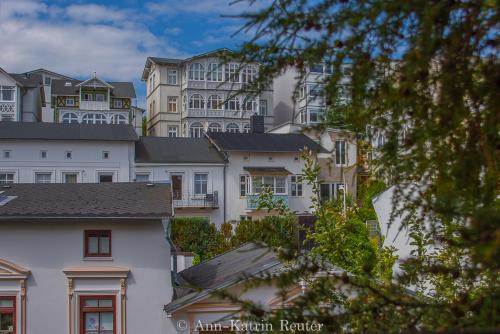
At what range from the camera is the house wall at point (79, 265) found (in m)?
15.1

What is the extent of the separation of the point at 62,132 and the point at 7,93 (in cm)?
1458

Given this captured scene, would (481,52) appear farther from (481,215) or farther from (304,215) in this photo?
(304,215)

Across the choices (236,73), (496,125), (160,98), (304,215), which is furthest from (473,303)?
(160,98)

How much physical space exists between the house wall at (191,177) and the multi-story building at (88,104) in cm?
1888

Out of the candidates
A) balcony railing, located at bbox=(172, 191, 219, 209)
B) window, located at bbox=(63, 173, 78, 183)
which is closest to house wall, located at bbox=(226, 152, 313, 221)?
balcony railing, located at bbox=(172, 191, 219, 209)

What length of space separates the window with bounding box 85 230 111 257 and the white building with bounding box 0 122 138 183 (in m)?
24.5

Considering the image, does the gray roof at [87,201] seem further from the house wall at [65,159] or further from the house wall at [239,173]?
the house wall at [239,173]

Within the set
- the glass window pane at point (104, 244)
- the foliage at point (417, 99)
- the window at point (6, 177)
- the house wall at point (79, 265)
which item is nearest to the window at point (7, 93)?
the window at point (6, 177)

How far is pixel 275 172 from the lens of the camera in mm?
41906

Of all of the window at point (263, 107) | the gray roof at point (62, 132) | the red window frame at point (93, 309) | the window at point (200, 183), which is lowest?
the red window frame at point (93, 309)

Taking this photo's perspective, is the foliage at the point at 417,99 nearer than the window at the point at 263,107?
Yes

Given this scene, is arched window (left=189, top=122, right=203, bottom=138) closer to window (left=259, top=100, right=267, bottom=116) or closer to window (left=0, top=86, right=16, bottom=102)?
window (left=259, top=100, right=267, bottom=116)

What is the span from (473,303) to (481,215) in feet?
2.91

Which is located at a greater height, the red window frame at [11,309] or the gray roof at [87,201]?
the gray roof at [87,201]
